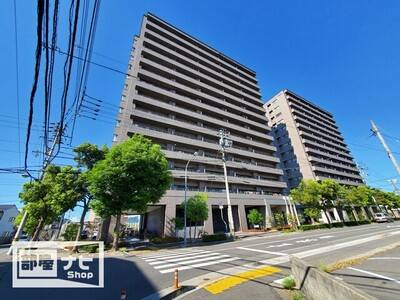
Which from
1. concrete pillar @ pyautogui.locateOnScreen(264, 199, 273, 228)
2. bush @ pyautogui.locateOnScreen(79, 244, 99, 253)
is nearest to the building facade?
bush @ pyautogui.locateOnScreen(79, 244, 99, 253)

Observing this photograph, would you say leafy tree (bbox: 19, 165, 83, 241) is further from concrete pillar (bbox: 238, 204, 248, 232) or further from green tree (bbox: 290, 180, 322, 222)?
green tree (bbox: 290, 180, 322, 222)

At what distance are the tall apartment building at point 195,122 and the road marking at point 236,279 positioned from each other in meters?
17.7

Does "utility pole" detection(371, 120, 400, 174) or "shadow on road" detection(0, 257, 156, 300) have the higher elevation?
"utility pole" detection(371, 120, 400, 174)

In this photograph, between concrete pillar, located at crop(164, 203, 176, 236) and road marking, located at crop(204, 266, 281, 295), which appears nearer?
road marking, located at crop(204, 266, 281, 295)

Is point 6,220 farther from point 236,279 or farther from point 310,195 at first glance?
point 310,195

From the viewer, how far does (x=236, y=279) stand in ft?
24.2

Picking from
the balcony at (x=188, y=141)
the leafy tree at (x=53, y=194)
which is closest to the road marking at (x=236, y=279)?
the leafy tree at (x=53, y=194)

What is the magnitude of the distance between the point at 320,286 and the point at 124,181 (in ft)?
50.4

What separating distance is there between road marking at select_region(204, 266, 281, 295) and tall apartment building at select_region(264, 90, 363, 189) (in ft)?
160

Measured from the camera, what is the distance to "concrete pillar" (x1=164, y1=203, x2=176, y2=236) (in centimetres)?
2426

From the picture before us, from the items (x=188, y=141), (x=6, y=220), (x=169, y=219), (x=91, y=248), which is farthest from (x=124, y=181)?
(x=6, y=220)

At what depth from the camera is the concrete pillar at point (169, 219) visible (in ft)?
79.6

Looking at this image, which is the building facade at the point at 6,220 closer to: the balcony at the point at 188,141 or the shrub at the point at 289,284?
the balcony at the point at 188,141

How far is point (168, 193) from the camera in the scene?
85.9 feet
